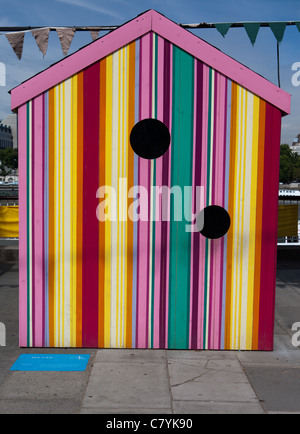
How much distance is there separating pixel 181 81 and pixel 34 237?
7.62 feet

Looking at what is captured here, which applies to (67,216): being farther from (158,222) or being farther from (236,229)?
(236,229)

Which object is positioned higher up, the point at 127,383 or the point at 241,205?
the point at 241,205

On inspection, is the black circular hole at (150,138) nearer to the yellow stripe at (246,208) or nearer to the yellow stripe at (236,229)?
the yellow stripe at (236,229)

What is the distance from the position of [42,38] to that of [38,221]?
12.4 feet

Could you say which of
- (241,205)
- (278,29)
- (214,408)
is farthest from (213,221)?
(278,29)

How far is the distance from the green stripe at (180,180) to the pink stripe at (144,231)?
27 cm

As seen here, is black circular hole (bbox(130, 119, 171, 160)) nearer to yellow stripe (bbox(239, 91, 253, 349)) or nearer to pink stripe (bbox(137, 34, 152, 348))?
pink stripe (bbox(137, 34, 152, 348))

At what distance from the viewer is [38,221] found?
5547 mm

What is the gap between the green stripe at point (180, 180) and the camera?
540cm

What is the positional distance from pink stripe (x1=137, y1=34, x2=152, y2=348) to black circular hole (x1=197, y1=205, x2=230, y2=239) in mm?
602

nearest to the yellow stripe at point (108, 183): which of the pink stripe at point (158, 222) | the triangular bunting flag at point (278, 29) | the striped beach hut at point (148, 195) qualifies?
the striped beach hut at point (148, 195)

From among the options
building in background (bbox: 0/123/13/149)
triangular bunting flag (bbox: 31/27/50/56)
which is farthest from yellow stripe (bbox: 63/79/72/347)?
building in background (bbox: 0/123/13/149)
